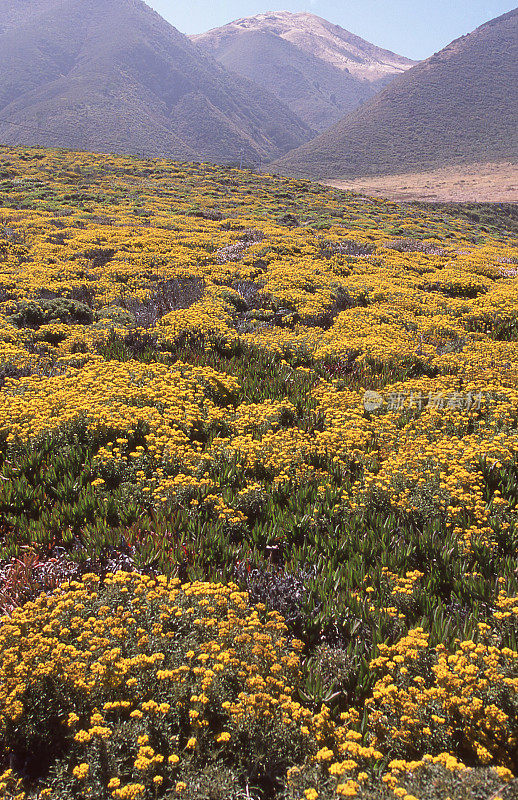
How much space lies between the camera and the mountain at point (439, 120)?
3880 inches

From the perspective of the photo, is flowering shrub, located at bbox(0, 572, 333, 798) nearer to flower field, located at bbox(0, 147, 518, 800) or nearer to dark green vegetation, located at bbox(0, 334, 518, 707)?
flower field, located at bbox(0, 147, 518, 800)

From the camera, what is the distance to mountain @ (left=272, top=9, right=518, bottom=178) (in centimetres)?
9856

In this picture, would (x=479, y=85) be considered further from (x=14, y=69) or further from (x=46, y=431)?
(x=14, y=69)

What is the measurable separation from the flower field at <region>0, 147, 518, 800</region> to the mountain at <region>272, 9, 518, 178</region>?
320 feet

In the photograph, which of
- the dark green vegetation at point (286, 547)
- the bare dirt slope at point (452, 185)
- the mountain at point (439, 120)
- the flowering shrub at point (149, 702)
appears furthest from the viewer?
the mountain at point (439, 120)

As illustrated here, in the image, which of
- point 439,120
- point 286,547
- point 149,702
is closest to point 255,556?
point 286,547

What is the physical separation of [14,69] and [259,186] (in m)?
206

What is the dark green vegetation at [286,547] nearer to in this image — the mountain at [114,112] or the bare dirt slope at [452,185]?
the bare dirt slope at [452,185]

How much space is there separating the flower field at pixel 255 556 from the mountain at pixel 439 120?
97.6m

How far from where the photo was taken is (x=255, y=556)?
12.8 ft

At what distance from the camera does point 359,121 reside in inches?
4963

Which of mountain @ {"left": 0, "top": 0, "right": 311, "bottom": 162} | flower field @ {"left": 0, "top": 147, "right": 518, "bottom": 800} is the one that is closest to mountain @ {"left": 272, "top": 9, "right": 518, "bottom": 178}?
mountain @ {"left": 0, "top": 0, "right": 311, "bottom": 162}

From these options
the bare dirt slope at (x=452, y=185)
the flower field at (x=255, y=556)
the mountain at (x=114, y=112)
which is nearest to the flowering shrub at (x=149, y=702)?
the flower field at (x=255, y=556)

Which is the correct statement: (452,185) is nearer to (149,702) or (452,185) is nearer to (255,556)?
(255,556)
